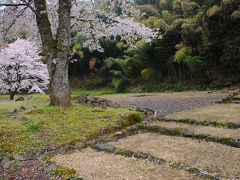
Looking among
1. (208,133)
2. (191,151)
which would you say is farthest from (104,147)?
(208,133)

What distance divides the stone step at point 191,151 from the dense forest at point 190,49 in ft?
23.2

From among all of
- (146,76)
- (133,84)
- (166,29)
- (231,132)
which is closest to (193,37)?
(166,29)

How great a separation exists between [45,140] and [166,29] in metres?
10.4

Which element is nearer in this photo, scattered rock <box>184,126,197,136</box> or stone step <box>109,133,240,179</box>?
stone step <box>109,133,240,179</box>

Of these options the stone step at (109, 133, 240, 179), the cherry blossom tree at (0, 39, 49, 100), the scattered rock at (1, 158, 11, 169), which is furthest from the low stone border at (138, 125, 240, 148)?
the cherry blossom tree at (0, 39, 49, 100)

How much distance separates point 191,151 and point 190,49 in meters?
10.5

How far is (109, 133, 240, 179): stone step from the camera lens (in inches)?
73.9

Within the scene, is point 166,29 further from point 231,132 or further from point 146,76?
point 231,132

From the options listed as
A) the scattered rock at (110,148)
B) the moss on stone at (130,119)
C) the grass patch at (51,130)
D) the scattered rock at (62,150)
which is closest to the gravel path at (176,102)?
the moss on stone at (130,119)

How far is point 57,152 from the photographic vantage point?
2754mm

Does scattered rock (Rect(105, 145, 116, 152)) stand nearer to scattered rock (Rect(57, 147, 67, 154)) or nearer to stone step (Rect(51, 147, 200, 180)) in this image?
stone step (Rect(51, 147, 200, 180))

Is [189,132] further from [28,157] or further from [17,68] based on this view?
[17,68]

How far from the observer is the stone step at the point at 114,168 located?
5.97 feet

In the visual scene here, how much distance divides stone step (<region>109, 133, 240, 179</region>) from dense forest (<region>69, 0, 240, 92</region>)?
7086 mm
